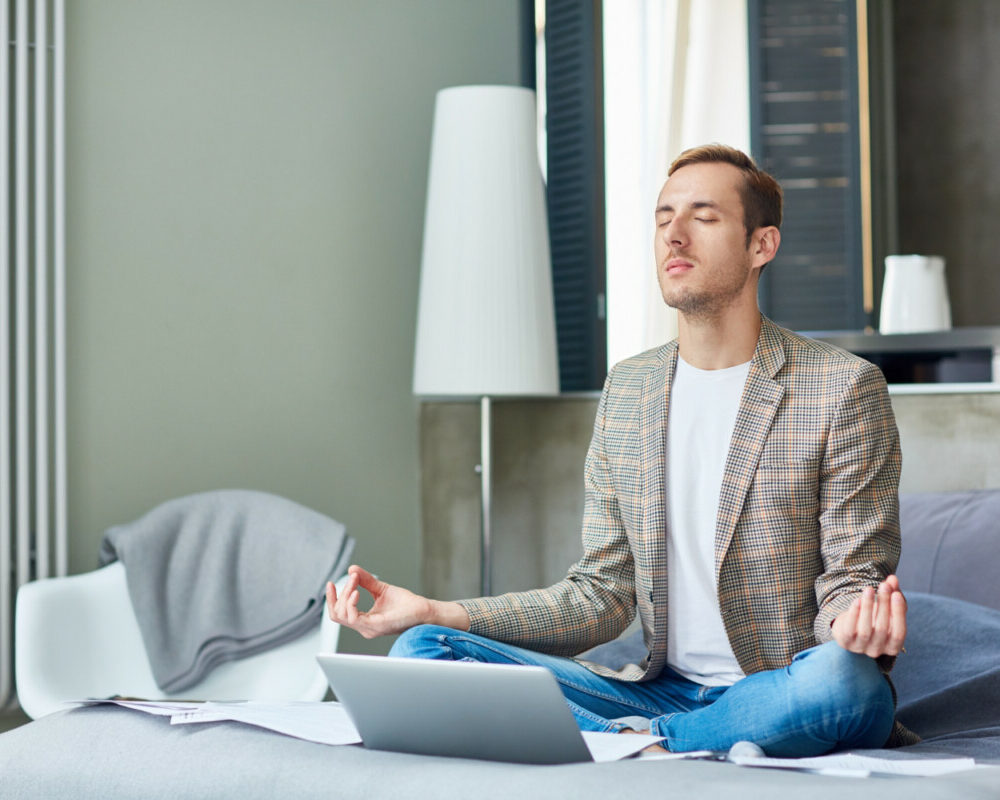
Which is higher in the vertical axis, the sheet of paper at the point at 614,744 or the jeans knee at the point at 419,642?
the jeans knee at the point at 419,642

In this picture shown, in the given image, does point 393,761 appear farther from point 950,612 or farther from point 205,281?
point 205,281

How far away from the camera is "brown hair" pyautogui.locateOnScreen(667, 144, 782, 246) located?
1815 millimetres

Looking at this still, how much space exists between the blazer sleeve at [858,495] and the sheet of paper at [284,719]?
2.19 feet

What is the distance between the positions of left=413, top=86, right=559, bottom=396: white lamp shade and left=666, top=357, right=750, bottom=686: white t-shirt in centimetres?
111

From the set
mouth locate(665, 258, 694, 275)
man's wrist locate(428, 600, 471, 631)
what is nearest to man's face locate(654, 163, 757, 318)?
mouth locate(665, 258, 694, 275)

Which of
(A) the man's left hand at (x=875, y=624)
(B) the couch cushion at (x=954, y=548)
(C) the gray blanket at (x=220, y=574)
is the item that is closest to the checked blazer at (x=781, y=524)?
(A) the man's left hand at (x=875, y=624)

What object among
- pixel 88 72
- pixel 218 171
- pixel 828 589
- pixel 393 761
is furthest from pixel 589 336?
pixel 393 761

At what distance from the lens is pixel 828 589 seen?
163 centimetres

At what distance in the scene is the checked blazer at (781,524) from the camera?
5.41 feet

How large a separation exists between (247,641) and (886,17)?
2035 mm

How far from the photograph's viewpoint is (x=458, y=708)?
1234 millimetres

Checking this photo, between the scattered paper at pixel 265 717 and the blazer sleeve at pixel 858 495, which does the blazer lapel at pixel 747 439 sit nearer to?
the blazer sleeve at pixel 858 495

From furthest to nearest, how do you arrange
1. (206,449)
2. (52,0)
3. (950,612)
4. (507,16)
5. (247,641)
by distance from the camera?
(507,16)
(206,449)
(52,0)
(247,641)
(950,612)

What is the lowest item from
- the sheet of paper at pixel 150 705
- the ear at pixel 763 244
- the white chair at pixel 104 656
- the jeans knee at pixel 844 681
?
the white chair at pixel 104 656
